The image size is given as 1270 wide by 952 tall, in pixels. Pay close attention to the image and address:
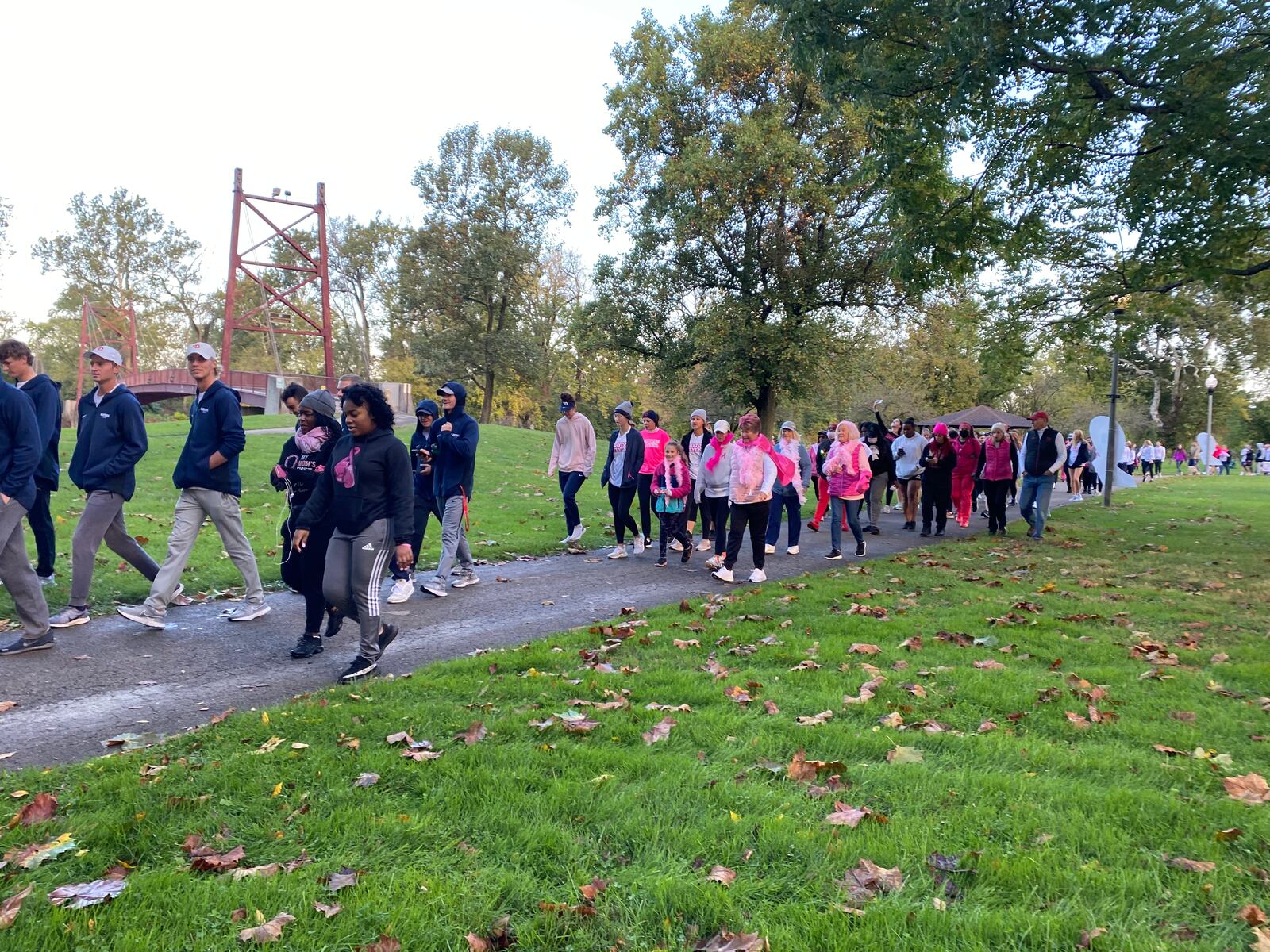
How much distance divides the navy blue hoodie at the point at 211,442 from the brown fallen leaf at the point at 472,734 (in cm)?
365

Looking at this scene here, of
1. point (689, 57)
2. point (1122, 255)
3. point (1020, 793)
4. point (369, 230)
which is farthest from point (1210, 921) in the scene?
point (369, 230)

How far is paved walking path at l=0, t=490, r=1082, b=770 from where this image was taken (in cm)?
476

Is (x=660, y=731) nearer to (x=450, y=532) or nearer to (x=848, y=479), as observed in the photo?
(x=450, y=532)

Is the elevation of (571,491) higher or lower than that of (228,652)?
higher

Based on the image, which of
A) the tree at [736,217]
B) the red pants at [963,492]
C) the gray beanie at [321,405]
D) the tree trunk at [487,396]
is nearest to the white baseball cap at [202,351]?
the gray beanie at [321,405]

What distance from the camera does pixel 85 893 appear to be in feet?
9.37

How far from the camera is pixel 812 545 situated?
1305cm

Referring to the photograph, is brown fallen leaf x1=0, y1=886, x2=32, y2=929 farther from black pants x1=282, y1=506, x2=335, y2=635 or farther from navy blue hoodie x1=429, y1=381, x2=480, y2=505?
navy blue hoodie x1=429, y1=381, x2=480, y2=505

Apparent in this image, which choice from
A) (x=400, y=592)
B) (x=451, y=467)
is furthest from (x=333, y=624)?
(x=451, y=467)

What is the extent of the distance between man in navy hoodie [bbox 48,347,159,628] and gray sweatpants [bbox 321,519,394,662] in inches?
85.9

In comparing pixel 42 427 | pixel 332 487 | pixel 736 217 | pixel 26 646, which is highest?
pixel 736 217

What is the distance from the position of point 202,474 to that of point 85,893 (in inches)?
180

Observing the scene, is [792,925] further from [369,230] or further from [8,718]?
[369,230]

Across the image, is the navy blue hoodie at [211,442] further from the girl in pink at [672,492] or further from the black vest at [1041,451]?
the black vest at [1041,451]
